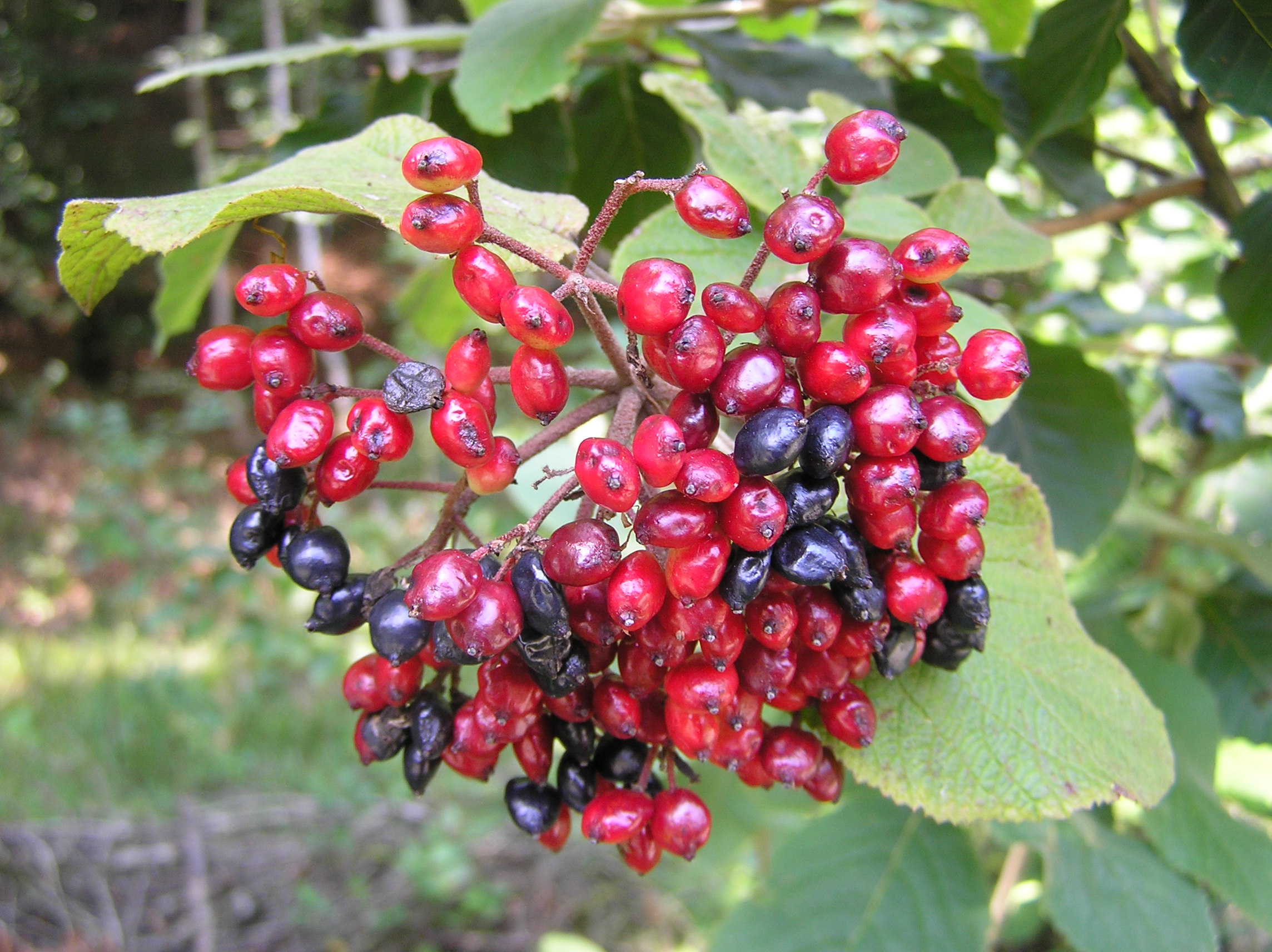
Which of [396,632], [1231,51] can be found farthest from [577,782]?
[1231,51]

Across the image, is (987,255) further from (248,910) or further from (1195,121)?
(248,910)

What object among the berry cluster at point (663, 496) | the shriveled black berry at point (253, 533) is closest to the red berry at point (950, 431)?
the berry cluster at point (663, 496)

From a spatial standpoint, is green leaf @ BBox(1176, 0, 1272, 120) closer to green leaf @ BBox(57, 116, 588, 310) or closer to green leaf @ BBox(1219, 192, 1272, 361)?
green leaf @ BBox(1219, 192, 1272, 361)

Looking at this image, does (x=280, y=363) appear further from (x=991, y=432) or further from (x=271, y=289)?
(x=991, y=432)

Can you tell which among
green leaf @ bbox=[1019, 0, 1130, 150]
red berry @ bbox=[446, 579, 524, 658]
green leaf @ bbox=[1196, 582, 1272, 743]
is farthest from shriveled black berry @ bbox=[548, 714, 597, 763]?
green leaf @ bbox=[1196, 582, 1272, 743]

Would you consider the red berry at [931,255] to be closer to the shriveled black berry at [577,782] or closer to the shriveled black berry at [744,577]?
the shriveled black berry at [744,577]

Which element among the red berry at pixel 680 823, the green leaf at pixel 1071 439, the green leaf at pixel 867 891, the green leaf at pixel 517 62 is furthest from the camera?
the green leaf at pixel 867 891
